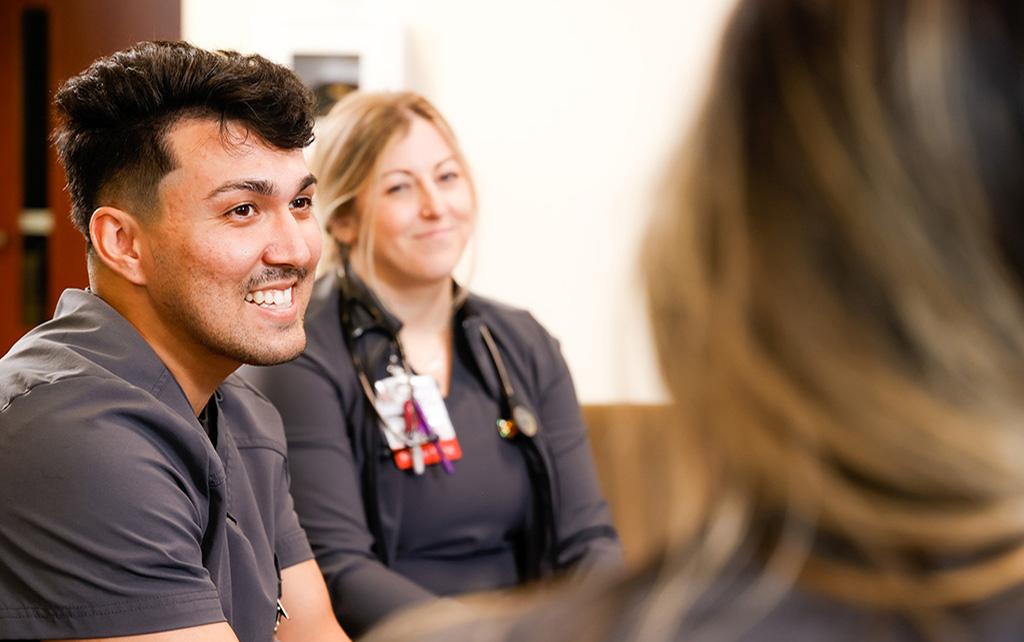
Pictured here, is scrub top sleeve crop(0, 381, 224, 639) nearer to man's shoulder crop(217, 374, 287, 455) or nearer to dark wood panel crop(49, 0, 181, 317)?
man's shoulder crop(217, 374, 287, 455)

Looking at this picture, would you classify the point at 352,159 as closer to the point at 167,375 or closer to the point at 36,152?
the point at 167,375

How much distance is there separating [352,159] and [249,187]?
700 mm

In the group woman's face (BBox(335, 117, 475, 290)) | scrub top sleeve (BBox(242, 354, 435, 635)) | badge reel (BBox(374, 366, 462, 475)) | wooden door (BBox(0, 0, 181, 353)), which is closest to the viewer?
scrub top sleeve (BBox(242, 354, 435, 635))

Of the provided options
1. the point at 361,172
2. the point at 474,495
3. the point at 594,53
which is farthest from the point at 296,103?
the point at 594,53

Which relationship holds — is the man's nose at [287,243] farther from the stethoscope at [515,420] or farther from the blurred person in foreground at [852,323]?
the blurred person in foreground at [852,323]

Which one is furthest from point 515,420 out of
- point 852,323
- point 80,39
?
point 80,39

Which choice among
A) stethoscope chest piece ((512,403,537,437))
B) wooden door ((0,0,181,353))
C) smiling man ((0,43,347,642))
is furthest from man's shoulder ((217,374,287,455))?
wooden door ((0,0,181,353))

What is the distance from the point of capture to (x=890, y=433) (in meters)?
0.52

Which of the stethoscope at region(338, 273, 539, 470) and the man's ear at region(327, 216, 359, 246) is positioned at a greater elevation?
the man's ear at region(327, 216, 359, 246)

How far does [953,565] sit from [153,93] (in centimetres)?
142

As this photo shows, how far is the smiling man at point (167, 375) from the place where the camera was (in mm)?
1387

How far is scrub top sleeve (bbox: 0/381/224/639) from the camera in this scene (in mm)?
1382

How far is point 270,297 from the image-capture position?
1.81 meters

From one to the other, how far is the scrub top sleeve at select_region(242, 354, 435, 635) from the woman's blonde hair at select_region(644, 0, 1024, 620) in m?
1.64
